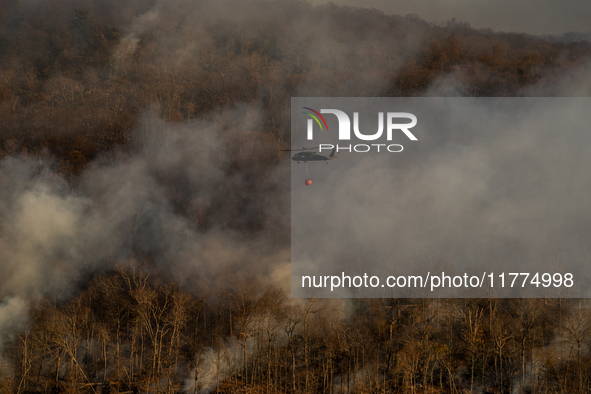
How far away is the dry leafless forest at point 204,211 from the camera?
37375 millimetres

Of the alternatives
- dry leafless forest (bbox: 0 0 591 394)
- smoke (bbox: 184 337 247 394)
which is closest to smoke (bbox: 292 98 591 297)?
dry leafless forest (bbox: 0 0 591 394)

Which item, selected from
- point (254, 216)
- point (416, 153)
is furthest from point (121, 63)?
point (416, 153)

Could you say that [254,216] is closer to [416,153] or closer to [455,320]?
[416,153]

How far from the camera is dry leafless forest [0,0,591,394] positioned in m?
37.4

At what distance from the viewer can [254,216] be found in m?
63.4

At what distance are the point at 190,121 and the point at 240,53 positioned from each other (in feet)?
103

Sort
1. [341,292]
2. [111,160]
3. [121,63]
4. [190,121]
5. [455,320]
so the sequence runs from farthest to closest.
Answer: [121,63], [190,121], [111,160], [341,292], [455,320]

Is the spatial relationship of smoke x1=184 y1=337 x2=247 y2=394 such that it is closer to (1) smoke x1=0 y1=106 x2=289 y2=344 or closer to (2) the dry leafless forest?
(2) the dry leafless forest

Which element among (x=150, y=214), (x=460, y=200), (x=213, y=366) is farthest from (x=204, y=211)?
(x=460, y=200)

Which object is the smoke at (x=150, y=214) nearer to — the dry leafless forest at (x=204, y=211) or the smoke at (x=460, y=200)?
the dry leafless forest at (x=204, y=211)

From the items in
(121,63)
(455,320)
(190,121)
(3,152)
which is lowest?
(455,320)

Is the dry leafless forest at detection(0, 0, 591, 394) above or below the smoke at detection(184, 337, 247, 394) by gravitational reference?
above

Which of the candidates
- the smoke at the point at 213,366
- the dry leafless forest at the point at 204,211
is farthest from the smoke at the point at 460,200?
the smoke at the point at 213,366

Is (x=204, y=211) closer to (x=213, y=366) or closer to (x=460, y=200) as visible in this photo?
(x=213, y=366)
